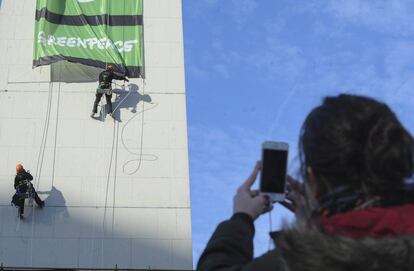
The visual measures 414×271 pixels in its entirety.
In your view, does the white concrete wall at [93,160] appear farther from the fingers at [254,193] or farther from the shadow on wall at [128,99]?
the fingers at [254,193]

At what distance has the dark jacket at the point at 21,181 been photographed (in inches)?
629

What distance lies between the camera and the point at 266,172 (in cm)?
222

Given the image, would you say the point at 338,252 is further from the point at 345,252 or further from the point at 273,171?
the point at 273,171

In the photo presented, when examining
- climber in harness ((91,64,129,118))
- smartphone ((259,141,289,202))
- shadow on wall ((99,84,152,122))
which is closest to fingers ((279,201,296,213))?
smartphone ((259,141,289,202))

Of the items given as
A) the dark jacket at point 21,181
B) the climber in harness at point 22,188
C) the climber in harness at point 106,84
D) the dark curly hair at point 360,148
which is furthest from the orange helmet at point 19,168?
the dark curly hair at point 360,148

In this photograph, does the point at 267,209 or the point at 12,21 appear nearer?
the point at 267,209

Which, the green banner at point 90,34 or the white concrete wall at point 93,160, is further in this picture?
the green banner at point 90,34

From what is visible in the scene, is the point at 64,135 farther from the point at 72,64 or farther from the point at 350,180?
the point at 350,180

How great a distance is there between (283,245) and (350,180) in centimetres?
29

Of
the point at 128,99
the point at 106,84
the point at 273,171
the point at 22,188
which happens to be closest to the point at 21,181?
the point at 22,188

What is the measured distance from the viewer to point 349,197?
1732 mm

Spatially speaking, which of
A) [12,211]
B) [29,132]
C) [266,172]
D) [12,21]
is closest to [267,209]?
[266,172]

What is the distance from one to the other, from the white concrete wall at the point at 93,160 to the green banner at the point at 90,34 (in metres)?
0.51

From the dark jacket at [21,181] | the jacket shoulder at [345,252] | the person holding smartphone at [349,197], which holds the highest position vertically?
the dark jacket at [21,181]
